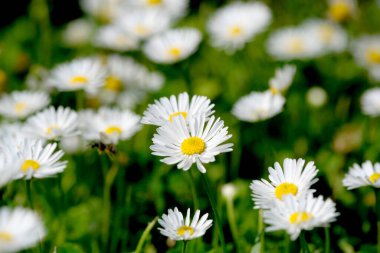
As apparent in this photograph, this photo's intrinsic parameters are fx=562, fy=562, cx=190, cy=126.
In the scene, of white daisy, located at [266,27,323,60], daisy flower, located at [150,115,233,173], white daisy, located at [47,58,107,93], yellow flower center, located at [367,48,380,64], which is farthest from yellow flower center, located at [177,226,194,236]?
yellow flower center, located at [367,48,380,64]

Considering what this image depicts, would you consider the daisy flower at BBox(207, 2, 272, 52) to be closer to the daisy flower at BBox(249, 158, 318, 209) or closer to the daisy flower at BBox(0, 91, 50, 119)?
the daisy flower at BBox(0, 91, 50, 119)

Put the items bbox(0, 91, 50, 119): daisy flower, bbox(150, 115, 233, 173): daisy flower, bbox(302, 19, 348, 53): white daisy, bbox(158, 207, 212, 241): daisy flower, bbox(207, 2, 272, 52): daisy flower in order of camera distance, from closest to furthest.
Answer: bbox(158, 207, 212, 241): daisy flower < bbox(150, 115, 233, 173): daisy flower < bbox(0, 91, 50, 119): daisy flower < bbox(207, 2, 272, 52): daisy flower < bbox(302, 19, 348, 53): white daisy

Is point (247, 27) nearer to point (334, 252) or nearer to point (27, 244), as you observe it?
point (334, 252)

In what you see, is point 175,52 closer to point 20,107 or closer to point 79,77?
point 79,77

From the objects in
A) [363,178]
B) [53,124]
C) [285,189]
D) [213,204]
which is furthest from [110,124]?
[363,178]

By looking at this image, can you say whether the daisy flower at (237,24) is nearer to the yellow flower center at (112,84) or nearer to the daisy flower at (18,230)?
the yellow flower center at (112,84)

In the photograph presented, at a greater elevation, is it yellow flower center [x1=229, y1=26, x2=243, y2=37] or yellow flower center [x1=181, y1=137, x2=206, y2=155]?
yellow flower center [x1=229, y1=26, x2=243, y2=37]

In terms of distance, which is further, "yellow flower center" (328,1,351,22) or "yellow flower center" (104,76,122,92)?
"yellow flower center" (328,1,351,22)
